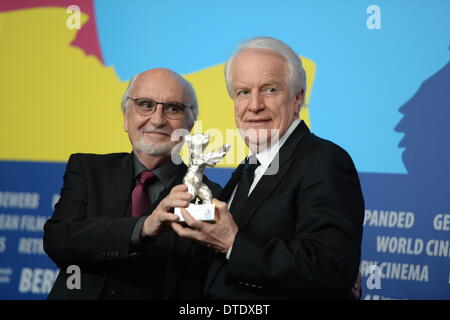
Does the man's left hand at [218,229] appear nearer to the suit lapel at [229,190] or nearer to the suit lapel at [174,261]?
the suit lapel at [229,190]

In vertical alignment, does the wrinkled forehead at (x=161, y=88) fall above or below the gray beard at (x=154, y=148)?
above

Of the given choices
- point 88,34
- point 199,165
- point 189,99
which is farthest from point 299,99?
point 88,34

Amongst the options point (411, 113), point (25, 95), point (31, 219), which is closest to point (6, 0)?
point (25, 95)

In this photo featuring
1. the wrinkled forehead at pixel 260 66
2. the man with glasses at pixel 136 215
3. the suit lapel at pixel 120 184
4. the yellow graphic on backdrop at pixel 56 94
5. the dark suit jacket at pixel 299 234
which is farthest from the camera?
the yellow graphic on backdrop at pixel 56 94

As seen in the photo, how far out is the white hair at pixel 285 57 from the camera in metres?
1.99

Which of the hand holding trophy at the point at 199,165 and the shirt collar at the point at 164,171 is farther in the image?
the shirt collar at the point at 164,171

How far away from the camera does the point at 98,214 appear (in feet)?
7.58

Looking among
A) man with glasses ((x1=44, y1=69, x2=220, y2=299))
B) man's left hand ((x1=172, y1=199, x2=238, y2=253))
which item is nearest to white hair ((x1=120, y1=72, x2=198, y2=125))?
man with glasses ((x1=44, y1=69, x2=220, y2=299))

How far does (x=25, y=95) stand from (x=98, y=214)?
2394 mm

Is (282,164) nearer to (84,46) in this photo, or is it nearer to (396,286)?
(396,286)

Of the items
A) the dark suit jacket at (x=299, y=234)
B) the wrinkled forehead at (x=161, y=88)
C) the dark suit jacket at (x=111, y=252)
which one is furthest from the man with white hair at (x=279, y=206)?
the wrinkled forehead at (x=161, y=88)

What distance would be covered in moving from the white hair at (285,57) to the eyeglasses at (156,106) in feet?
1.53

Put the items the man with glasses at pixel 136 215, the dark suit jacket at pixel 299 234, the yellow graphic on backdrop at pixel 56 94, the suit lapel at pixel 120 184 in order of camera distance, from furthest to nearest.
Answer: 1. the yellow graphic on backdrop at pixel 56 94
2. the suit lapel at pixel 120 184
3. the man with glasses at pixel 136 215
4. the dark suit jacket at pixel 299 234

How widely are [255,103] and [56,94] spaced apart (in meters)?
2.68
